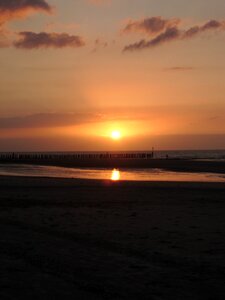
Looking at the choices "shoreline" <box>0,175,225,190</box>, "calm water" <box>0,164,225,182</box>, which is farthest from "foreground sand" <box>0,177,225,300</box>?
"calm water" <box>0,164,225,182</box>

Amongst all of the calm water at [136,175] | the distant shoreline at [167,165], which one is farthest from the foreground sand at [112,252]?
the distant shoreline at [167,165]

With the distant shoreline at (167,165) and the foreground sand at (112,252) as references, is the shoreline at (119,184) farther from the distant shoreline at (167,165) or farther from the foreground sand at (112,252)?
the distant shoreline at (167,165)

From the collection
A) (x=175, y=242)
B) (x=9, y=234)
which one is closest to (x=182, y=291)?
(x=175, y=242)

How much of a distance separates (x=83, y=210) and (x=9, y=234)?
18.8 feet

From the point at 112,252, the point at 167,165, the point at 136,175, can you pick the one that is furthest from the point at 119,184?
the point at 167,165

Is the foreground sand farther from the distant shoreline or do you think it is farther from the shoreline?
the distant shoreline

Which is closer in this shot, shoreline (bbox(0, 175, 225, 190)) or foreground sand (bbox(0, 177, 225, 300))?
foreground sand (bbox(0, 177, 225, 300))

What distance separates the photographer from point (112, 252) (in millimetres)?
10117

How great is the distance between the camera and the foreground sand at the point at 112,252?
7.46m

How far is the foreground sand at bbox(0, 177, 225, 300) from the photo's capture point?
294 inches

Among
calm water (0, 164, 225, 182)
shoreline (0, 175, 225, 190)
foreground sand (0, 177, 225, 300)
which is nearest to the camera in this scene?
foreground sand (0, 177, 225, 300)

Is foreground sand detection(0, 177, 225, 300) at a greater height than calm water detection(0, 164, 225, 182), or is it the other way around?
calm water detection(0, 164, 225, 182)

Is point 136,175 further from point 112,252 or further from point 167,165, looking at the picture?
point 112,252

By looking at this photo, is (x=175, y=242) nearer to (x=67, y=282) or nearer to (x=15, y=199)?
(x=67, y=282)
